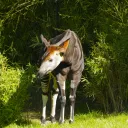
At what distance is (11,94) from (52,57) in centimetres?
139

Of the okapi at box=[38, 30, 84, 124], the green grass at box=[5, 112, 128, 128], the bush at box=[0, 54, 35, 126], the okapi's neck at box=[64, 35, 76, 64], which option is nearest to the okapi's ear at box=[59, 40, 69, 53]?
the okapi at box=[38, 30, 84, 124]

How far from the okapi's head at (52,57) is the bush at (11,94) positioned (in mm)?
1106

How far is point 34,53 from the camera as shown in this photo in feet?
37.2

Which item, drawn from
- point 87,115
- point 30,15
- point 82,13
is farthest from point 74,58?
point 30,15

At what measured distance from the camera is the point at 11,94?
26.0 feet

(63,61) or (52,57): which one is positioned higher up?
(52,57)

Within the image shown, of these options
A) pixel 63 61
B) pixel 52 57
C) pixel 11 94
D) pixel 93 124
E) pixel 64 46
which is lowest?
pixel 93 124

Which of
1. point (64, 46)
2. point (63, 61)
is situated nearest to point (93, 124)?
point (63, 61)

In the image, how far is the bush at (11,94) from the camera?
7.82m

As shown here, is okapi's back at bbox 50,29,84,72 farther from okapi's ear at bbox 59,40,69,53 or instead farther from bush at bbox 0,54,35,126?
bush at bbox 0,54,35,126

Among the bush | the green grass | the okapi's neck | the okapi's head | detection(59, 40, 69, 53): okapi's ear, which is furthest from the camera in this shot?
the bush

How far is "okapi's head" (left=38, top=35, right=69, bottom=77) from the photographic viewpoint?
7.07 metres

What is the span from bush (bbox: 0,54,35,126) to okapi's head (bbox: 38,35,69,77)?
1.11 metres

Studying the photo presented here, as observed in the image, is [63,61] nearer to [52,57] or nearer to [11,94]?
[52,57]
